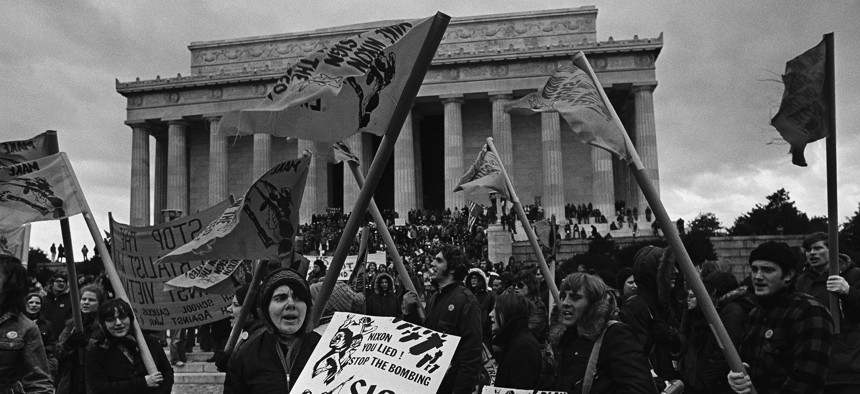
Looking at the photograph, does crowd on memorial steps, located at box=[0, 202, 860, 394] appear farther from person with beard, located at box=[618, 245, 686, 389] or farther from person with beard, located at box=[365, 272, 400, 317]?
person with beard, located at box=[365, 272, 400, 317]

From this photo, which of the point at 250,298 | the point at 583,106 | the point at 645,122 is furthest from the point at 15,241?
the point at 645,122

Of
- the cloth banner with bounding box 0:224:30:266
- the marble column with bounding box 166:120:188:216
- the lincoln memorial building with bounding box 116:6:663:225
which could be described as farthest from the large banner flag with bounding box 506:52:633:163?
the marble column with bounding box 166:120:188:216

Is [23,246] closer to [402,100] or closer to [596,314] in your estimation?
[402,100]

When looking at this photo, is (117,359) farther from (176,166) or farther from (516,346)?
(176,166)

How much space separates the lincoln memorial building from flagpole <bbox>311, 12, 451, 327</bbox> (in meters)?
40.5

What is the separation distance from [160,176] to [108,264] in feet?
168

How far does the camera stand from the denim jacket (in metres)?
4.95

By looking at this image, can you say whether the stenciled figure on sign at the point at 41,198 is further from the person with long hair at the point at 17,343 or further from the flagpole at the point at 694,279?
the flagpole at the point at 694,279

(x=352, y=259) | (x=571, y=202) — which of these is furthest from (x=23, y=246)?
(x=571, y=202)

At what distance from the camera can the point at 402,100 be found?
4145mm

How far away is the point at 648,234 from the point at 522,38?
16069 mm

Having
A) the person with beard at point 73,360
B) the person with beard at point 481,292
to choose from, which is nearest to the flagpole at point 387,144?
the person with beard at point 73,360

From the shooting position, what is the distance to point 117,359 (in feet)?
16.4

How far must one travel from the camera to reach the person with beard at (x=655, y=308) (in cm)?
464
